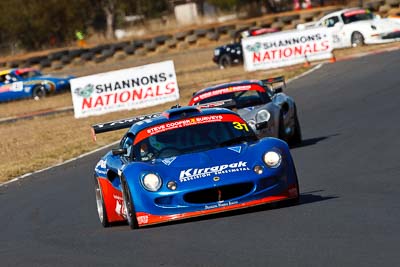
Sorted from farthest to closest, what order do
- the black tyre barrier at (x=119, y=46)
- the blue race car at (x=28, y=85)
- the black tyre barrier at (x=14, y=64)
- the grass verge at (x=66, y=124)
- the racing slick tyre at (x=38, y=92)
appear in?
the black tyre barrier at (x=119, y=46) → the black tyre barrier at (x=14, y=64) → the racing slick tyre at (x=38, y=92) → the blue race car at (x=28, y=85) → the grass verge at (x=66, y=124)

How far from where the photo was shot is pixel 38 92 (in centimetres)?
4116

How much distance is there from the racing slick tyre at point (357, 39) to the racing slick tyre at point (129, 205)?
30251mm

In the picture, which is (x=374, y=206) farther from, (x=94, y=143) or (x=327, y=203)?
(x=94, y=143)

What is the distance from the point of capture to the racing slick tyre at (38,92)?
134 feet

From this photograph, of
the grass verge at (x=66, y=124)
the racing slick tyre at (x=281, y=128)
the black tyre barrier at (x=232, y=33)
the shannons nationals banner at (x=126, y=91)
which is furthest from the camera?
the black tyre barrier at (x=232, y=33)

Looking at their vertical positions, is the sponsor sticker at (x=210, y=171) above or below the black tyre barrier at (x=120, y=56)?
above

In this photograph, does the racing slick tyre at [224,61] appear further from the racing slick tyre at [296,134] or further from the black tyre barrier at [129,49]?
the racing slick tyre at [296,134]

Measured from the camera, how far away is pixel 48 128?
29.3 m

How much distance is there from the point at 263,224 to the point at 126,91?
884 inches

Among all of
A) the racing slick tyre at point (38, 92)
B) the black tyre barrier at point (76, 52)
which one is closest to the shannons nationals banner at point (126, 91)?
the racing slick tyre at point (38, 92)

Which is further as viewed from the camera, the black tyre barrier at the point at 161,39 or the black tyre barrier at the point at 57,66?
the black tyre barrier at the point at 57,66

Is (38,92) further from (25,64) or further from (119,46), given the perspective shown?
(119,46)

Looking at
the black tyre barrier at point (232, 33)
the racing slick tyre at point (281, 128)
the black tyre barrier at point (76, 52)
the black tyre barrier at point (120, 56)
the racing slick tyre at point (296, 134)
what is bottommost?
the black tyre barrier at point (120, 56)

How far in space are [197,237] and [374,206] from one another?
171cm
